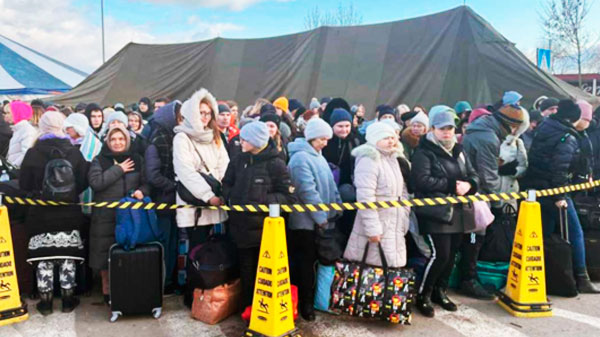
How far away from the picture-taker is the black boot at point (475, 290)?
4977mm

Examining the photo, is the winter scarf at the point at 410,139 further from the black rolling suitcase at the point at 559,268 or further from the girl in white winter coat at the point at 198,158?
the girl in white winter coat at the point at 198,158

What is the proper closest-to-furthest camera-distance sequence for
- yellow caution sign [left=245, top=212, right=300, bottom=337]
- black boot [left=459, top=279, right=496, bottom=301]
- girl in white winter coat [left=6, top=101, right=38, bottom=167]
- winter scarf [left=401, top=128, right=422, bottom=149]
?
yellow caution sign [left=245, top=212, right=300, bottom=337]
black boot [left=459, top=279, right=496, bottom=301]
winter scarf [left=401, top=128, right=422, bottom=149]
girl in white winter coat [left=6, top=101, right=38, bottom=167]

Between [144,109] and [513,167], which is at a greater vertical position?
[144,109]

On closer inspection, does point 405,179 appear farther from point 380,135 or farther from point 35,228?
point 35,228

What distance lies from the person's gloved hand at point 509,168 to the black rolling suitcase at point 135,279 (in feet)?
13.2

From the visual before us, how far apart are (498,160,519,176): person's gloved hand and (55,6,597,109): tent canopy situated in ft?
20.1

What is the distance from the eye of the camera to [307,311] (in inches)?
172

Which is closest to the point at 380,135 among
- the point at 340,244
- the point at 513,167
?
the point at 340,244

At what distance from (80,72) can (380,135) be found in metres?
24.8

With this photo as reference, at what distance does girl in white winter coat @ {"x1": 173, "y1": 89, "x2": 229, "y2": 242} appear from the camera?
4.29 metres

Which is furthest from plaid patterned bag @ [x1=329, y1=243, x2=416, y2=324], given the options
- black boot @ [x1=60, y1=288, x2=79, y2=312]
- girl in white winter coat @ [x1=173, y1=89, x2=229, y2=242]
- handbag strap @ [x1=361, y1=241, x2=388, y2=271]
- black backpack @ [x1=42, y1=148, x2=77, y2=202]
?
black backpack @ [x1=42, y1=148, x2=77, y2=202]

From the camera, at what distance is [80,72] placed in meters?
24.9

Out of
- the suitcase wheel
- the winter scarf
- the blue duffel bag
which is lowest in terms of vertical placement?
the suitcase wheel

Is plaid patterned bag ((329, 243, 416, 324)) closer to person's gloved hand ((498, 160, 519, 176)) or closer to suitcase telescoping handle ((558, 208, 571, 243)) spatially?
person's gloved hand ((498, 160, 519, 176))
